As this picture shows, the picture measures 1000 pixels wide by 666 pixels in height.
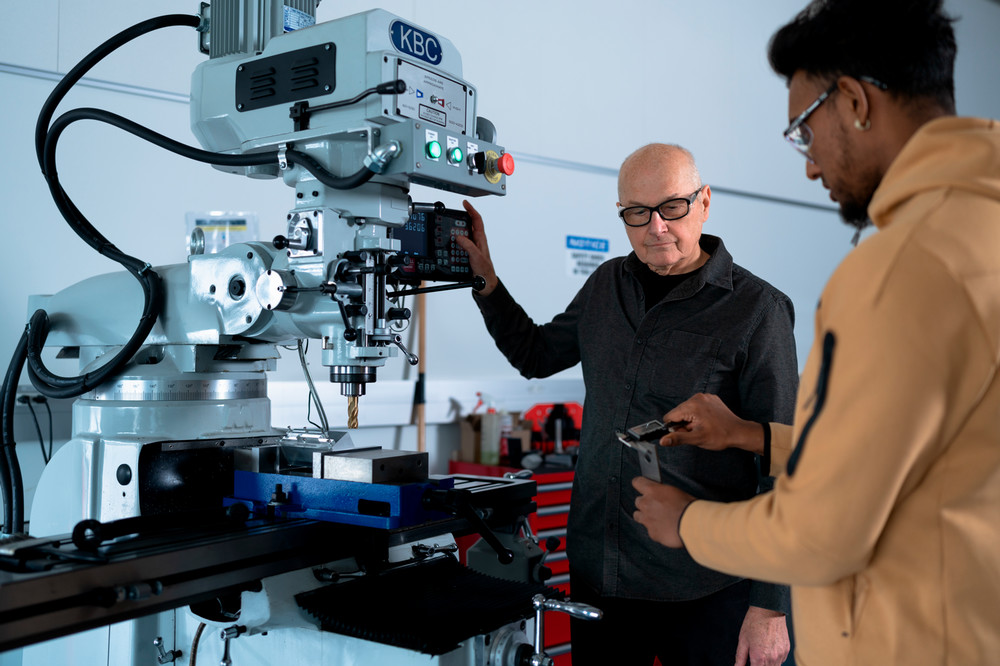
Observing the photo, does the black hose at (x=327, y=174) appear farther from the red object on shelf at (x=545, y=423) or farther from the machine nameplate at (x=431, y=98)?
the red object on shelf at (x=545, y=423)

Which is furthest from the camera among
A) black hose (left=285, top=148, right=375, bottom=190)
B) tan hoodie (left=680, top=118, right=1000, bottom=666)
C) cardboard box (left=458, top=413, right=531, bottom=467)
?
cardboard box (left=458, top=413, right=531, bottom=467)

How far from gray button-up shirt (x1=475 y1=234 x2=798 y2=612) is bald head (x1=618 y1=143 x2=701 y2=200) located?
0.18 m

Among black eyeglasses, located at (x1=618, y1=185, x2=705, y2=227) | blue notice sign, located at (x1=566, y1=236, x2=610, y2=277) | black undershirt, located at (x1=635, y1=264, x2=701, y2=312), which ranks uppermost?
Answer: blue notice sign, located at (x1=566, y1=236, x2=610, y2=277)

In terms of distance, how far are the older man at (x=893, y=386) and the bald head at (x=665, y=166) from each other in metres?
0.76

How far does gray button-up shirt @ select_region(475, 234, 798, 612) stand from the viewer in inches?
66.3

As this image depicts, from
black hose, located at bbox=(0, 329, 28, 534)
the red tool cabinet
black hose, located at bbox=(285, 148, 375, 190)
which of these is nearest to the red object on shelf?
the red tool cabinet

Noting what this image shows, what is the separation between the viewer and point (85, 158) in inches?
95.2

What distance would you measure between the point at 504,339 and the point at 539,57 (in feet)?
6.55

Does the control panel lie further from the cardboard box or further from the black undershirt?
the cardboard box

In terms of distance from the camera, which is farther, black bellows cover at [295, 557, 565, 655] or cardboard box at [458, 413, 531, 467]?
cardboard box at [458, 413, 531, 467]

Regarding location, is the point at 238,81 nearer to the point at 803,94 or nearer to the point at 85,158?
the point at 803,94

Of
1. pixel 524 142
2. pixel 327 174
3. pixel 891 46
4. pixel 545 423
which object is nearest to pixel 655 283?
pixel 327 174

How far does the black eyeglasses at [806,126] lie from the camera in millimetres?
958

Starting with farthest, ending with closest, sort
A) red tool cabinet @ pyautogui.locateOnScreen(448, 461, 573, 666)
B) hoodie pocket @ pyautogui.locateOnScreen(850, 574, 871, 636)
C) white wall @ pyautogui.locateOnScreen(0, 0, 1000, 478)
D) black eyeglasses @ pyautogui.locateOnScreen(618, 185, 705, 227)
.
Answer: red tool cabinet @ pyautogui.locateOnScreen(448, 461, 573, 666) → white wall @ pyautogui.locateOnScreen(0, 0, 1000, 478) → black eyeglasses @ pyautogui.locateOnScreen(618, 185, 705, 227) → hoodie pocket @ pyautogui.locateOnScreen(850, 574, 871, 636)
